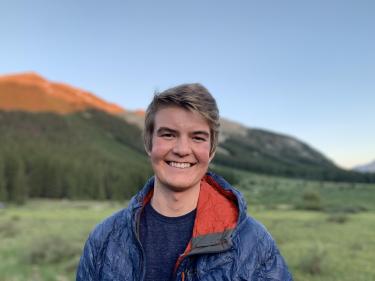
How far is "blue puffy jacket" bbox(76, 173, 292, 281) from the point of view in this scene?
8.52 ft

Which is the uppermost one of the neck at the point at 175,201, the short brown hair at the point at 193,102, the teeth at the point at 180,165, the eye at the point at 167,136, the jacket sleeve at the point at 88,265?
→ the short brown hair at the point at 193,102

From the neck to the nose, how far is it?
1.04 ft

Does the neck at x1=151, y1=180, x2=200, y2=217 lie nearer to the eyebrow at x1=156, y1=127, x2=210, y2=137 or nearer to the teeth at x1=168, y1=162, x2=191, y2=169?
the teeth at x1=168, y1=162, x2=191, y2=169

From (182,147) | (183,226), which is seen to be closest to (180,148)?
(182,147)

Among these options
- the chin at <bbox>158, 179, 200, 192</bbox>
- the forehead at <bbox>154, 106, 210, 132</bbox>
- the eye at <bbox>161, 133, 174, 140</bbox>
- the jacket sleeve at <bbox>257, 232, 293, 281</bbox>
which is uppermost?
the forehead at <bbox>154, 106, 210, 132</bbox>

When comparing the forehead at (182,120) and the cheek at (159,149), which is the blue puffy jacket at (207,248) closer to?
the cheek at (159,149)

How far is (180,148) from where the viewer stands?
2750 millimetres

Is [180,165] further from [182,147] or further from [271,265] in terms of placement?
[271,265]

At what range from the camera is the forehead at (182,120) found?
2760mm

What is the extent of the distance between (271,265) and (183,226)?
704mm

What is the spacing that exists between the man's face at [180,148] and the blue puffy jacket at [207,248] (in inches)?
10.4

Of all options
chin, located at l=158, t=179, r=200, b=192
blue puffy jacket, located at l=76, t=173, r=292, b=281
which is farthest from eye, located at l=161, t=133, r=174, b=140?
blue puffy jacket, located at l=76, t=173, r=292, b=281

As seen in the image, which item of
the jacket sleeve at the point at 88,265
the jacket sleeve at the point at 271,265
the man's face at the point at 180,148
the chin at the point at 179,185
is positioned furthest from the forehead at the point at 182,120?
the jacket sleeve at the point at 88,265

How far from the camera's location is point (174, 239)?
2.81 metres
